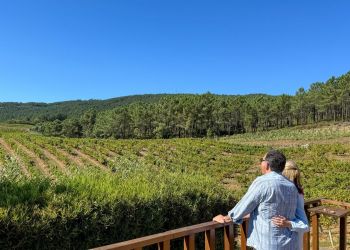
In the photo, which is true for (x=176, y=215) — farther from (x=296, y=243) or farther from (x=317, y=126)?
(x=317, y=126)

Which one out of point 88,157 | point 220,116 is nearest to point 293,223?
point 88,157

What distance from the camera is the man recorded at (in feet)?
8.50

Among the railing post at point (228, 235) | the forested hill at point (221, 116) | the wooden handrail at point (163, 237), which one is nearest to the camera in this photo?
the wooden handrail at point (163, 237)

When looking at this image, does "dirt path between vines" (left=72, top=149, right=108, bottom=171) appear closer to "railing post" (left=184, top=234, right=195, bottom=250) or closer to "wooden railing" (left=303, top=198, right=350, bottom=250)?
"wooden railing" (left=303, top=198, right=350, bottom=250)

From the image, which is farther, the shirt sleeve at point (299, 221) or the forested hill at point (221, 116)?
the forested hill at point (221, 116)

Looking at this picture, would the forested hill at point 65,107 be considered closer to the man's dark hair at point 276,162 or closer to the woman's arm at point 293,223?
the man's dark hair at point 276,162

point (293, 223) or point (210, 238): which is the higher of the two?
point (293, 223)

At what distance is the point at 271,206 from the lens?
103 inches

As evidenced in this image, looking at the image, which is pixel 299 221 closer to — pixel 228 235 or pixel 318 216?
pixel 228 235

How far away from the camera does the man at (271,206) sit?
259cm

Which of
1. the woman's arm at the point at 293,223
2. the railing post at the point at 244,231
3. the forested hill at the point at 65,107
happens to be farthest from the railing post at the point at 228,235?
the forested hill at the point at 65,107

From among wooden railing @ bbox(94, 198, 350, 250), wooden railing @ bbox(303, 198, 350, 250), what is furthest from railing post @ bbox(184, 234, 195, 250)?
wooden railing @ bbox(303, 198, 350, 250)

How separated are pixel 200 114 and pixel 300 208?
7640cm

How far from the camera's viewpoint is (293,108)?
78.4 meters
